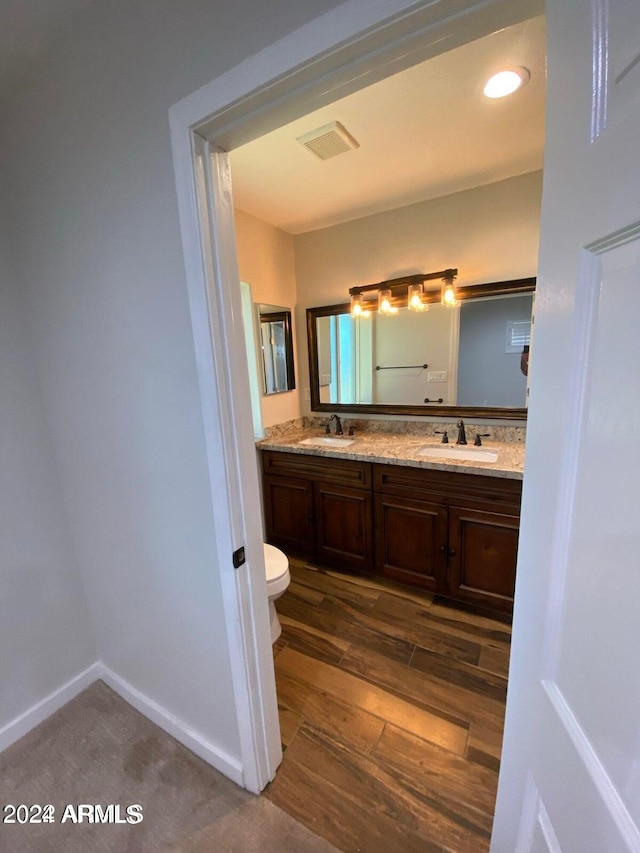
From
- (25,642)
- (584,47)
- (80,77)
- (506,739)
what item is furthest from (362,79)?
(25,642)

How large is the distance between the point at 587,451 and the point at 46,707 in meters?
2.21

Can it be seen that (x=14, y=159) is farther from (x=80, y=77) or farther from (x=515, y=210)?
(x=515, y=210)

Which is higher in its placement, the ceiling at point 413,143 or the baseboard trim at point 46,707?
the ceiling at point 413,143

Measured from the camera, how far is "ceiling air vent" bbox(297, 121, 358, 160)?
1.48 m

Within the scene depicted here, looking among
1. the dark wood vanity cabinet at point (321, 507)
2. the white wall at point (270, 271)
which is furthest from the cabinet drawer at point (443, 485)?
the white wall at point (270, 271)

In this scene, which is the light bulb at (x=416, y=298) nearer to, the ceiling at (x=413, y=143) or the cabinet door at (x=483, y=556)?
the ceiling at (x=413, y=143)

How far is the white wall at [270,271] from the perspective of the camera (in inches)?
91.0

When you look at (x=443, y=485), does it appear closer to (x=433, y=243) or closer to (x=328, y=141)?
(x=433, y=243)

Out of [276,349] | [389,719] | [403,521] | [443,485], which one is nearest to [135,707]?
[389,719]

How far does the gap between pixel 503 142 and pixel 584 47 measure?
62.7 inches

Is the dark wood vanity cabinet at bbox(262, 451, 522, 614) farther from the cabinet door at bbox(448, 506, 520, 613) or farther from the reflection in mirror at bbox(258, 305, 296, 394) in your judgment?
the reflection in mirror at bbox(258, 305, 296, 394)

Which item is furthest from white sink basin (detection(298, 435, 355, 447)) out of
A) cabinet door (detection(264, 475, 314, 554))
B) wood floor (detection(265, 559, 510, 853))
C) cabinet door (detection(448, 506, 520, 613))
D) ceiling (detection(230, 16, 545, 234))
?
ceiling (detection(230, 16, 545, 234))

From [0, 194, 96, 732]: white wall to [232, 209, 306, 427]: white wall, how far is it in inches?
52.6

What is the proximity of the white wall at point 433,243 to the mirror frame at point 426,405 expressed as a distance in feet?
0.18
